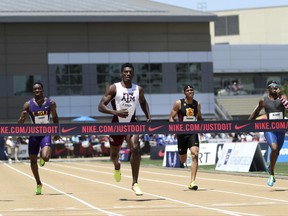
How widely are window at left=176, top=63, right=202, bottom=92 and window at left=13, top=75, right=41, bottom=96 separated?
1167cm

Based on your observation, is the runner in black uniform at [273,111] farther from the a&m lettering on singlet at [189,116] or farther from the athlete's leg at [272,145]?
the a&m lettering on singlet at [189,116]

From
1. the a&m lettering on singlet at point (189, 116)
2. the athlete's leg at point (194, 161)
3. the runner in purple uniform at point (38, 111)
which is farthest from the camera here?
the a&m lettering on singlet at point (189, 116)

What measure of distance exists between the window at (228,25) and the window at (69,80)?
1440 inches

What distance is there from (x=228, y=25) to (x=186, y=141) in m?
86.7

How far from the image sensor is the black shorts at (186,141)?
1767cm

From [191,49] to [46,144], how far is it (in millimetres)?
56340

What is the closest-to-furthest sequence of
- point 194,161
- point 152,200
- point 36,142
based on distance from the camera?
1. point 152,200
2. point 36,142
3. point 194,161

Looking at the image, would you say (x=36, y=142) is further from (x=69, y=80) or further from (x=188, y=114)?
(x=69, y=80)

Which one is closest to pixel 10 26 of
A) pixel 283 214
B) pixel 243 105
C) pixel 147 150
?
pixel 147 150

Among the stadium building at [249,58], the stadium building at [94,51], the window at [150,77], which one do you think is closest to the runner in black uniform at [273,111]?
the stadium building at [94,51]

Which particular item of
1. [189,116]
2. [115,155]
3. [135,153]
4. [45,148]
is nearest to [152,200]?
[135,153]

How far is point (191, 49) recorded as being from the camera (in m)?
71.8

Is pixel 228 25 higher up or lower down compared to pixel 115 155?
higher up

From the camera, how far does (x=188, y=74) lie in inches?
2847
